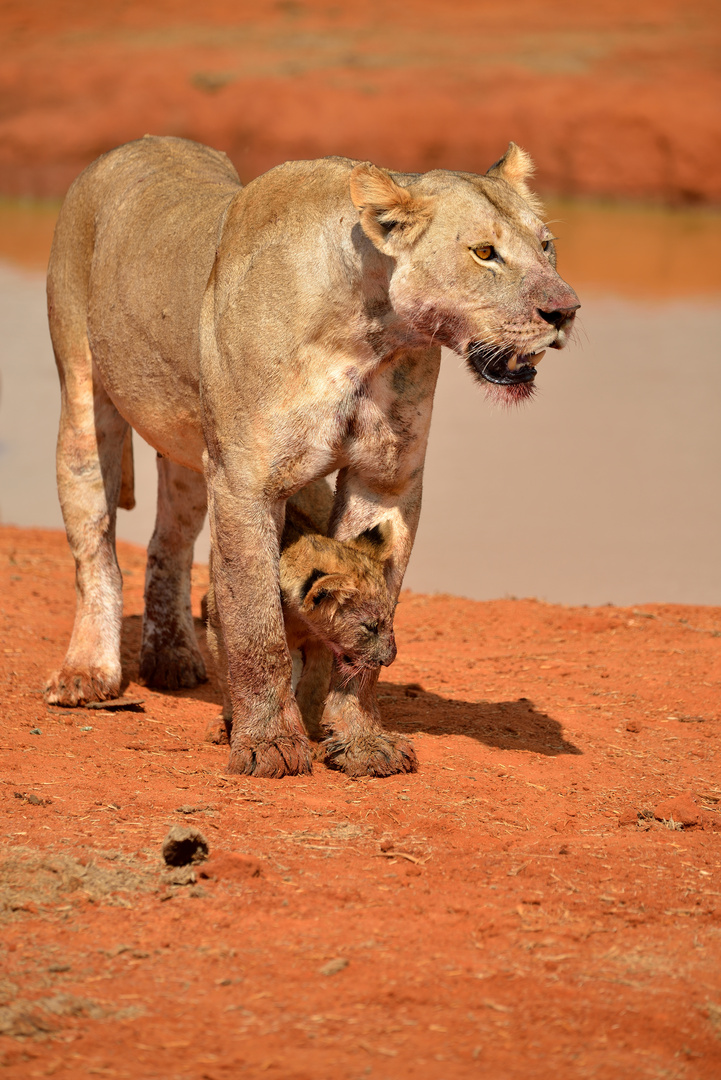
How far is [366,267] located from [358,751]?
78.2 inches

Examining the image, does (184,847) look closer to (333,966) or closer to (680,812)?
(333,966)

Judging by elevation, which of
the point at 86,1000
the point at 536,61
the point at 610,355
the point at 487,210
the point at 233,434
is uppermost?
the point at 536,61

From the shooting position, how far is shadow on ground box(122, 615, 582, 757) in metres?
6.34

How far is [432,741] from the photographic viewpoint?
6211 millimetres

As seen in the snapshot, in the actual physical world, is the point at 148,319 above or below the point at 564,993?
above

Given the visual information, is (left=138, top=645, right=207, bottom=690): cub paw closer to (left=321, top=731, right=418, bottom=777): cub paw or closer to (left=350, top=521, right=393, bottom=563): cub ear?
(left=321, top=731, right=418, bottom=777): cub paw

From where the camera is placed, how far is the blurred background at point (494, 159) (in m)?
11.7

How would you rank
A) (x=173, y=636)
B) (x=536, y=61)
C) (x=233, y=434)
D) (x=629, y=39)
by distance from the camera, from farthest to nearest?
(x=629, y=39) < (x=536, y=61) < (x=173, y=636) < (x=233, y=434)

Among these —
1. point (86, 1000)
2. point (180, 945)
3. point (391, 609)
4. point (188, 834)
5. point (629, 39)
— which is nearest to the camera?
point (86, 1000)

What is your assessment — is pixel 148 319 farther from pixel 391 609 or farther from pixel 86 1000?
pixel 86 1000

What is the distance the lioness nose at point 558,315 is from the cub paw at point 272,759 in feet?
6.40

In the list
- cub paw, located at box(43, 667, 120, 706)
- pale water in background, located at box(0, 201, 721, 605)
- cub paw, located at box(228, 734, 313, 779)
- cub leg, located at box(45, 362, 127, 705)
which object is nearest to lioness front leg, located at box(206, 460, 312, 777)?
cub paw, located at box(228, 734, 313, 779)

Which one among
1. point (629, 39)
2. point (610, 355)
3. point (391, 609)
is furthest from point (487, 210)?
point (629, 39)

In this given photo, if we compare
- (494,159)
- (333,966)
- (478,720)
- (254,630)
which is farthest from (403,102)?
(333,966)
